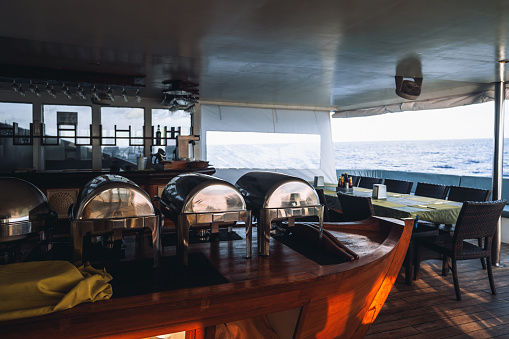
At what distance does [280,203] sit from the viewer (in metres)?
1.65

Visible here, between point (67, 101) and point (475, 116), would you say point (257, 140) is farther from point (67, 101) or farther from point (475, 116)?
point (475, 116)

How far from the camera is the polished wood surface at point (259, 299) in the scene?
1.10m

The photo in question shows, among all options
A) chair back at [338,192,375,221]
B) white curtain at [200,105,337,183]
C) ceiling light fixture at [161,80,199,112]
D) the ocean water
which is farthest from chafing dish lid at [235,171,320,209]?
the ocean water

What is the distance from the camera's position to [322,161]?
8.75m

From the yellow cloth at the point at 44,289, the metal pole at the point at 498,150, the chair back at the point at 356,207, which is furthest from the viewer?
the metal pole at the point at 498,150

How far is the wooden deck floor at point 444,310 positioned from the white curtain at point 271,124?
188 inches

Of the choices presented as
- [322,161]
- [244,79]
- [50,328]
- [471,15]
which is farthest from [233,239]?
[322,161]

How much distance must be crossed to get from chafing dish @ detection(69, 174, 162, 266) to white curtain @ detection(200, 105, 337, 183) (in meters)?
6.00

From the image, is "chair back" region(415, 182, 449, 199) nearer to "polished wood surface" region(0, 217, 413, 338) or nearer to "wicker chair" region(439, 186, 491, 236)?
"wicker chair" region(439, 186, 491, 236)

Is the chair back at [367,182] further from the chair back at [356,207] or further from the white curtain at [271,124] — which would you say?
the chair back at [356,207]

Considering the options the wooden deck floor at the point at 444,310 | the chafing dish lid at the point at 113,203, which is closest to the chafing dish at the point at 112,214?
the chafing dish lid at the point at 113,203

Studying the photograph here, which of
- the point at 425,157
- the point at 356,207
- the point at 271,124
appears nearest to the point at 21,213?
the point at 356,207

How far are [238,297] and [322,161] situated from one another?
25.3ft

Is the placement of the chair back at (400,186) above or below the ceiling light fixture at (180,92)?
below
